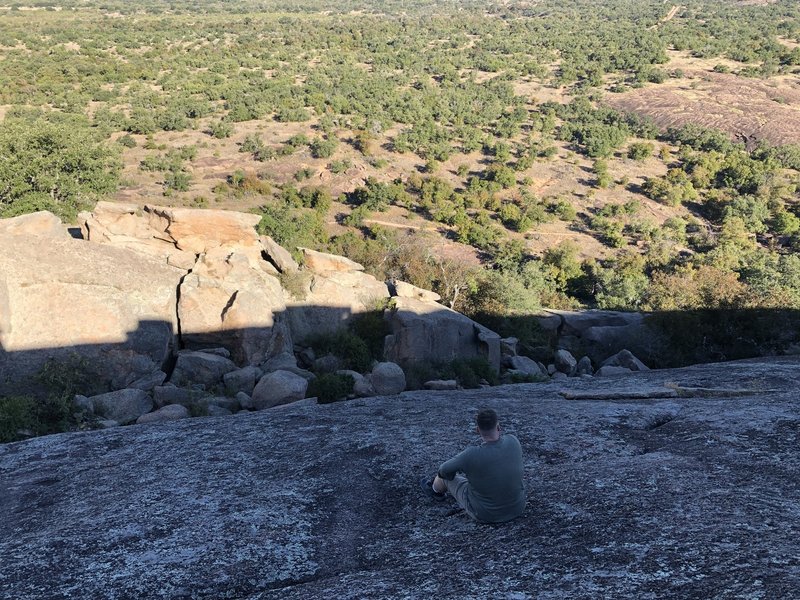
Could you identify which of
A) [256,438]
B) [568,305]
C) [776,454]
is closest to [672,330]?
[568,305]

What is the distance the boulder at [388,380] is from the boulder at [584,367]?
319 inches

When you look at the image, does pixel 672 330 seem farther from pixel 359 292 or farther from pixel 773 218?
pixel 773 218

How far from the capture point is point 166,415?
540 inches

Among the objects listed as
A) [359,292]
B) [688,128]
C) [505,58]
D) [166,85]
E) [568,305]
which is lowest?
[568,305]

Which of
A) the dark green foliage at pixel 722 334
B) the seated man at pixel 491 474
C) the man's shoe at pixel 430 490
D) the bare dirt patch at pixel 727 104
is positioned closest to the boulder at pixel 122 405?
the man's shoe at pixel 430 490

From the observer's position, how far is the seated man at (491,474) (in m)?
A: 6.46

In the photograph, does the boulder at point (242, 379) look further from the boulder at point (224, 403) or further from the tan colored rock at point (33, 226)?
the tan colored rock at point (33, 226)

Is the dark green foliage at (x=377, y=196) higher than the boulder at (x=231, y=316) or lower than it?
higher

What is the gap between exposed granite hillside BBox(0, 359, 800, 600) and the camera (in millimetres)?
5652

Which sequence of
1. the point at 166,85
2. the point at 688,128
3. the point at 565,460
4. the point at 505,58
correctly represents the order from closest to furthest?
the point at 565,460 → the point at 688,128 → the point at 166,85 → the point at 505,58

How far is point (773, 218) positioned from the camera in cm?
4706

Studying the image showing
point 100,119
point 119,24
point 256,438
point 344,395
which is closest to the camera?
point 256,438

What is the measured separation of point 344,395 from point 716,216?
43.2 meters

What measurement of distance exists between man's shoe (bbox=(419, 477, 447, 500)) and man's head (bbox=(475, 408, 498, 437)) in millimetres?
1397
